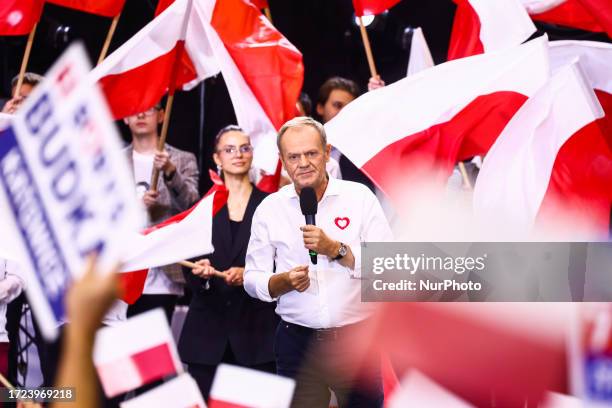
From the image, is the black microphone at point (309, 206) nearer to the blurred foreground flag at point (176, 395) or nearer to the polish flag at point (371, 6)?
the blurred foreground flag at point (176, 395)

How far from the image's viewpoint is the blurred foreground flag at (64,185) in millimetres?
1416

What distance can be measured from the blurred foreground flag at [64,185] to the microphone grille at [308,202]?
1.72 m

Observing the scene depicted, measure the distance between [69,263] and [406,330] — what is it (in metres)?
0.93

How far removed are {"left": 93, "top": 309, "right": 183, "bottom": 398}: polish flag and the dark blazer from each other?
177cm

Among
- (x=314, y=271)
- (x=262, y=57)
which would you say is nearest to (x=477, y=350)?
(x=314, y=271)

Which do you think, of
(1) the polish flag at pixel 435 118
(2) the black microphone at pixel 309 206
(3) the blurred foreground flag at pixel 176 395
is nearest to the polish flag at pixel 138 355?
(3) the blurred foreground flag at pixel 176 395

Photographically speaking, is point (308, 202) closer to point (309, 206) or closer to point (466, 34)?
point (309, 206)

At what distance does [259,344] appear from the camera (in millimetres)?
4312

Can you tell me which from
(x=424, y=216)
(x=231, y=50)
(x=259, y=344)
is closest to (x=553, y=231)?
(x=424, y=216)

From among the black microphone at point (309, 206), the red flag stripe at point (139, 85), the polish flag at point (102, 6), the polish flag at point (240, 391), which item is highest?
the polish flag at point (102, 6)

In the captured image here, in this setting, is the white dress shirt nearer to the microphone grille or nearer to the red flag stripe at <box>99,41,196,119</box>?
the microphone grille

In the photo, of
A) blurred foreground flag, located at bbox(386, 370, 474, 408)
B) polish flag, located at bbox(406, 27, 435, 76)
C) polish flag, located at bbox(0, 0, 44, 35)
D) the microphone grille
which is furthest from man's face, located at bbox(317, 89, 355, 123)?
blurred foreground flag, located at bbox(386, 370, 474, 408)

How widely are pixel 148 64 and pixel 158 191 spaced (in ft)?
2.47

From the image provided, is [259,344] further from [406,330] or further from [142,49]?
[406,330]
